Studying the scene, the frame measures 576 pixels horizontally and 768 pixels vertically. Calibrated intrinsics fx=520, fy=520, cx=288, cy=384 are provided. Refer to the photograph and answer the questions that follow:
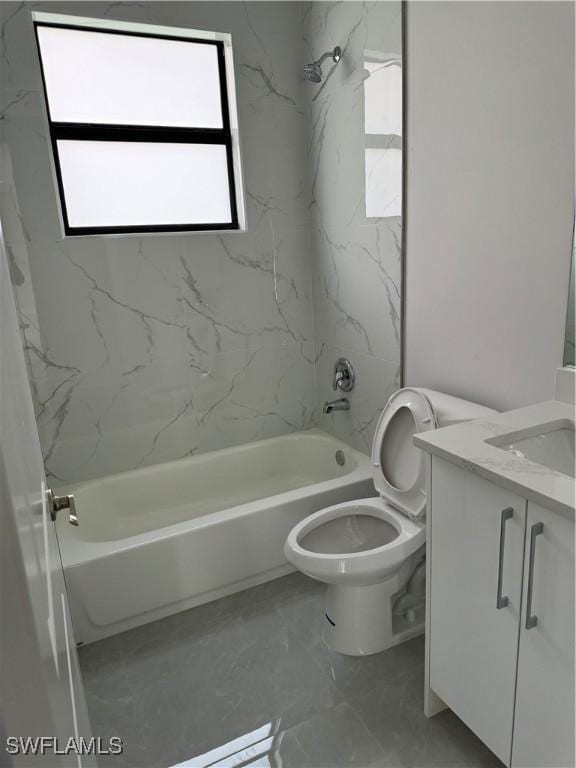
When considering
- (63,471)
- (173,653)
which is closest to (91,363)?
(63,471)

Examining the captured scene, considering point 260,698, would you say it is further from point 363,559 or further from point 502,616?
point 502,616

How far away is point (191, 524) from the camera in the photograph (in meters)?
2.04

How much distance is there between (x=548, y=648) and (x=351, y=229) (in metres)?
1.86

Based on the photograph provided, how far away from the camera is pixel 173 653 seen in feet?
6.16

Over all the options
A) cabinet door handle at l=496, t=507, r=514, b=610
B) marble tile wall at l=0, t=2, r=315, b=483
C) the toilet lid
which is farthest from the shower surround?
cabinet door handle at l=496, t=507, r=514, b=610

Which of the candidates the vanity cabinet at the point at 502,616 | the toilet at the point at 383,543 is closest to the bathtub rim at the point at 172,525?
the toilet at the point at 383,543

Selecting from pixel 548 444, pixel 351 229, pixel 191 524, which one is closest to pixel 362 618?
pixel 191 524

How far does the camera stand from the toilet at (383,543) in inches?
65.7

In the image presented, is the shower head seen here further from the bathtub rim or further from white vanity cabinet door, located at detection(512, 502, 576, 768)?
white vanity cabinet door, located at detection(512, 502, 576, 768)

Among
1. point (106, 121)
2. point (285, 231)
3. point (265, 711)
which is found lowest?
point (265, 711)

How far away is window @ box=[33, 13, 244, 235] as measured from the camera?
2285 mm

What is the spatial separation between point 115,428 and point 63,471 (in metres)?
0.31

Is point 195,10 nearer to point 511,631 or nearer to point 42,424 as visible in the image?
point 42,424

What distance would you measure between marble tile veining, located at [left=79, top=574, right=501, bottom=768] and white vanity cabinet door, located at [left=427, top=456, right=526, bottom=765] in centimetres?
20
